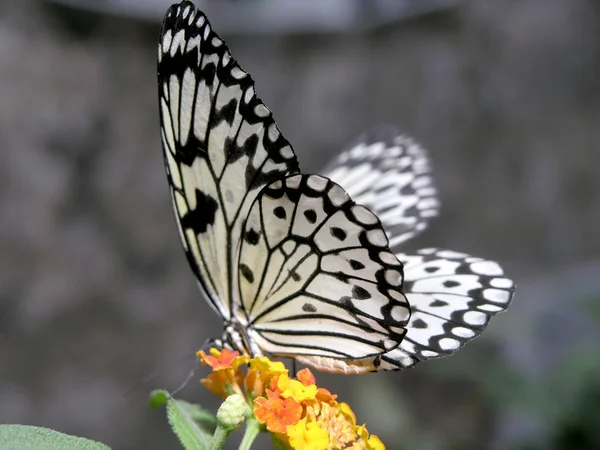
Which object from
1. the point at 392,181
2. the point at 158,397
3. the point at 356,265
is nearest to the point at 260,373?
the point at 158,397

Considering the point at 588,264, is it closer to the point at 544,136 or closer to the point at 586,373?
the point at 544,136

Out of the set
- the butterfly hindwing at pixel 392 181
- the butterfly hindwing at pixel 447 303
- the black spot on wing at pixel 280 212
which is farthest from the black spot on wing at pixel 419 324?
the black spot on wing at pixel 280 212

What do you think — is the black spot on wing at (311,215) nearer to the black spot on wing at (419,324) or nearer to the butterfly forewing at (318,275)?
the butterfly forewing at (318,275)

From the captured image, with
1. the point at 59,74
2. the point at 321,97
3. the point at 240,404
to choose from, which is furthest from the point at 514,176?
the point at 240,404

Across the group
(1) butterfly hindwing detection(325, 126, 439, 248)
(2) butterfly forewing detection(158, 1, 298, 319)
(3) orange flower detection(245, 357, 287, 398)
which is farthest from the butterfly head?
(1) butterfly hindwing detection(325, 126, 439, 248)

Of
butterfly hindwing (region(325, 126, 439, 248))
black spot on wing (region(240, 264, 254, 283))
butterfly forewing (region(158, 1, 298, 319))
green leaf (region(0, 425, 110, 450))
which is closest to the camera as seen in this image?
green leaf (region(0, 425, 110, 450))

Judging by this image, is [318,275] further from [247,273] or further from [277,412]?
[277,412]

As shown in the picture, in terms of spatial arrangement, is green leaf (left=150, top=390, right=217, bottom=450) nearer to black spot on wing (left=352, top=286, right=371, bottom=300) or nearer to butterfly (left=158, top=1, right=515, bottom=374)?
butterfly (left=158, top=1, right=515, bottom=374)
